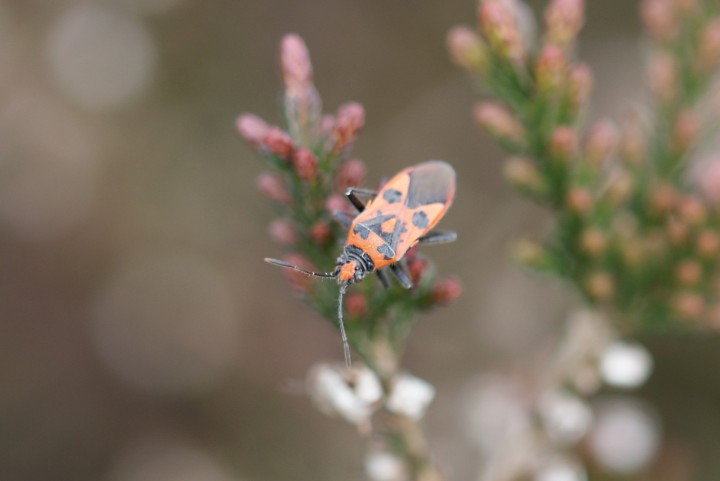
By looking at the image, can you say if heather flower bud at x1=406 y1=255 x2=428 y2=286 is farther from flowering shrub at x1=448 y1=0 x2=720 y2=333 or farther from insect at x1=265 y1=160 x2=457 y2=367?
flowering shrub at x1=448 y1=0 x2=720 y2=333

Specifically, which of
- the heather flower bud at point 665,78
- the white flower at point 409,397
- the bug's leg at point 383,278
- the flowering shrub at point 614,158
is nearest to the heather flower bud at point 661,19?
the flowering shrub at point 614,158

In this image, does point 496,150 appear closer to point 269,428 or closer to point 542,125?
point 269,428

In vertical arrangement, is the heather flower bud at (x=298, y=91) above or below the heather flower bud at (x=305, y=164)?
above

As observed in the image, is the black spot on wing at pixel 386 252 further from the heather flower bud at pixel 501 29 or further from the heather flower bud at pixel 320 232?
the heather flower bud at pixel 501 29

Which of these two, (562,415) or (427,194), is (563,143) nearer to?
(427,194)

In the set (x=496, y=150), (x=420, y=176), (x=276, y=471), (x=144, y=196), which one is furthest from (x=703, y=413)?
(x=144, y=196)

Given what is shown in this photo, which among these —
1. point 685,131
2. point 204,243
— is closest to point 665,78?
point 685,131
